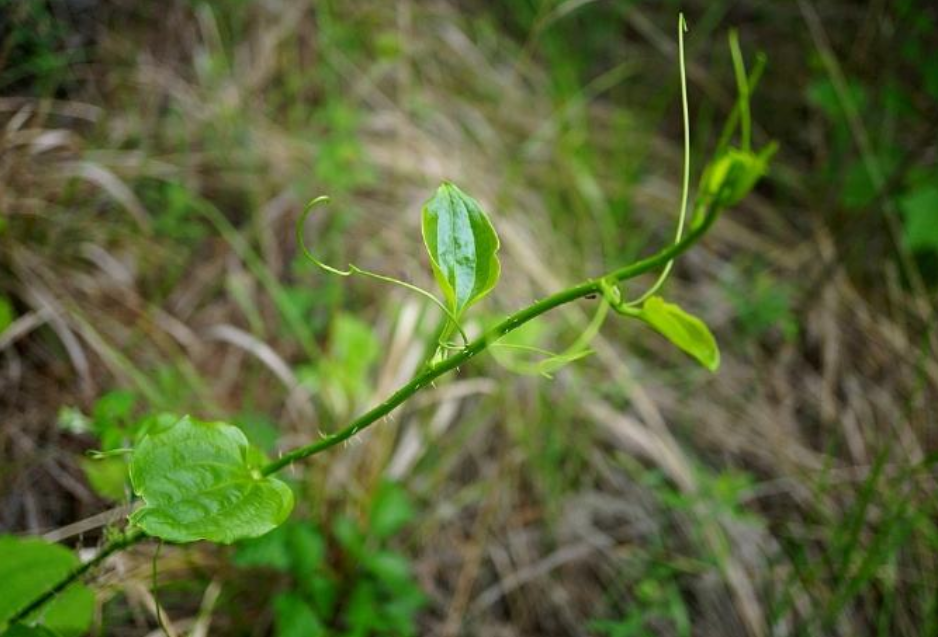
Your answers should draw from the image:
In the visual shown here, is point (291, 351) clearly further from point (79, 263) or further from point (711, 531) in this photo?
point (711, 531)

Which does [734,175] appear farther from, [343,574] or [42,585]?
[343,574]


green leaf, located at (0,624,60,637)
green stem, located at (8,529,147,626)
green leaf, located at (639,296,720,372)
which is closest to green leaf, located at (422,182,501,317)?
green leaf, located at (639,296,720,372)

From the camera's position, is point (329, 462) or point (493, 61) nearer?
point (329, 462)

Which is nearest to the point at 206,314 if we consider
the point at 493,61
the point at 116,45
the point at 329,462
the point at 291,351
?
Result: the point at 291,351

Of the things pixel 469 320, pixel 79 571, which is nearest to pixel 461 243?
pixel 79 571

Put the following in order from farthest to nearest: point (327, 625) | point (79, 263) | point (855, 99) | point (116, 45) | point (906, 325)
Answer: point (855, 99), point (906, 325), point (116, 45), point (79, 263), point (327, 625)

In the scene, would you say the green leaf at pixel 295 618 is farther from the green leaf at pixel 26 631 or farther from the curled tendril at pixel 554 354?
the curled tendril at pixel 554 354

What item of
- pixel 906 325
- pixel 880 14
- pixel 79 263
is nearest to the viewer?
pixel 79 263
